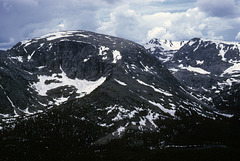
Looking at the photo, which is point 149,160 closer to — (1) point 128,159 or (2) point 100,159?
Answer: (1) point 128,159

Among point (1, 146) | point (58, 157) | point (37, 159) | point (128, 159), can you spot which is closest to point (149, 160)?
point (128, 159)

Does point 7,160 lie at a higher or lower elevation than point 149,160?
higher

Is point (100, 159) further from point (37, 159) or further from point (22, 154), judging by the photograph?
point (22, 154)

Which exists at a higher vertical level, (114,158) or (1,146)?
(1,146)

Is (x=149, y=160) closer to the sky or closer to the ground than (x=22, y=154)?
closer to the ground

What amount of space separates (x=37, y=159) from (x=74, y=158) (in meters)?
26.8

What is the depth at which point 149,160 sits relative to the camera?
196 meters

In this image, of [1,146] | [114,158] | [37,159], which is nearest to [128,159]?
[114,158]

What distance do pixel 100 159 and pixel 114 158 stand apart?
1071 cm

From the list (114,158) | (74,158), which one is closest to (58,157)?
(74,158)

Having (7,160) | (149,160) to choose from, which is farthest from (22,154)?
(149,160)

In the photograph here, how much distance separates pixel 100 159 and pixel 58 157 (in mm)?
31981

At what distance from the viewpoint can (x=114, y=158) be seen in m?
198

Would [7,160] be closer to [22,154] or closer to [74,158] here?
[22,154]
